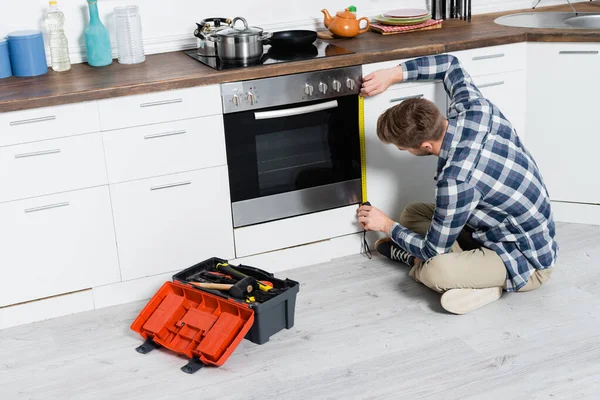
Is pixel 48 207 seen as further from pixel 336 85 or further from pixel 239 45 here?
pixel 336 85

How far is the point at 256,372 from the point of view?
9.61 feet

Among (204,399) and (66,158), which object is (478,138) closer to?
(204,399)

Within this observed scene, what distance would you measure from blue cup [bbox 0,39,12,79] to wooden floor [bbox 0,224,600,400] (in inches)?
41.4

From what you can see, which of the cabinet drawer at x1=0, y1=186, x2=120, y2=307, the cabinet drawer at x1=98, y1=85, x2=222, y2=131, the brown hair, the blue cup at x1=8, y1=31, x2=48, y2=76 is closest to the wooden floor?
the cabinet drawer at x1=0, y1=186, x2=120, y2=307

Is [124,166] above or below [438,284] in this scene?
above

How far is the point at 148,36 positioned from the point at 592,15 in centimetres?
225

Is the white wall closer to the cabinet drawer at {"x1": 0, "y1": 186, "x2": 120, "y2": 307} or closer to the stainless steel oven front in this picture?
the stainless steel oven front

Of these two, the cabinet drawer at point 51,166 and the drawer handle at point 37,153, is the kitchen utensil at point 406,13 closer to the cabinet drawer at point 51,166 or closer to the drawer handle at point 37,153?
the cabinet drawer at point 51,166

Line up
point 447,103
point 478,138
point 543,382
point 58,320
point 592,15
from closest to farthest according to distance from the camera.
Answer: point 543,382, point 478,138, point 58,320, point 447,103, point 592,15

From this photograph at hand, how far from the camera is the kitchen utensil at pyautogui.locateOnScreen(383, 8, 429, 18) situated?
3.90m

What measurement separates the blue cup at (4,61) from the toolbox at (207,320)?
113 centimetres

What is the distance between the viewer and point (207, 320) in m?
3.03

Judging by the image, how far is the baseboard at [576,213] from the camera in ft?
13.0

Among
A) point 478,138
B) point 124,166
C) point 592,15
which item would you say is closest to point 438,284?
point 478,138
